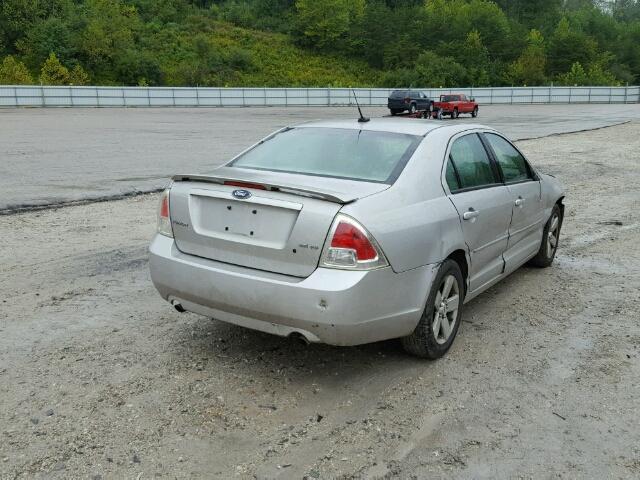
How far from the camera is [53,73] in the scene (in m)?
62.8

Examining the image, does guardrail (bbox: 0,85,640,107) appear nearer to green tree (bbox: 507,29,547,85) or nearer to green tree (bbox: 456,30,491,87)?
green tree (bbox: 456,30,491,87)

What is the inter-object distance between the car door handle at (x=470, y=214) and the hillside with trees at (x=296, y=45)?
61520 mm

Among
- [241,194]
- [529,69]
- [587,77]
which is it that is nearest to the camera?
[241,194]

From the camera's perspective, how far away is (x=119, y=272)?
6.11m

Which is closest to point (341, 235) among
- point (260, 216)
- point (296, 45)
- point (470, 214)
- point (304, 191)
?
point (304, 191)

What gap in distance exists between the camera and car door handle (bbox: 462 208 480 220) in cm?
446

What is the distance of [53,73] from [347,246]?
66.4 meters

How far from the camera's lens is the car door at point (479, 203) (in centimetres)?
455

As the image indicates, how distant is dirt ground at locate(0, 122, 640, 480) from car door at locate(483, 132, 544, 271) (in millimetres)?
404

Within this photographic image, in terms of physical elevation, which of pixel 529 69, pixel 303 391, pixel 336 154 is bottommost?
pixel 303 391

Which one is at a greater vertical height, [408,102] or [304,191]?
[304,191]

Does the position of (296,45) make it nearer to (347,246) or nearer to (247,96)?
(247,96)

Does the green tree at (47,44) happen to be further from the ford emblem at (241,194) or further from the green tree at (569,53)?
the ford emblem at (241,194)

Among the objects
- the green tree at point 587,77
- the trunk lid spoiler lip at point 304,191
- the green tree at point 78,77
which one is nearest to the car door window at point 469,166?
the trunk lid spoiler lip at point 304,191
